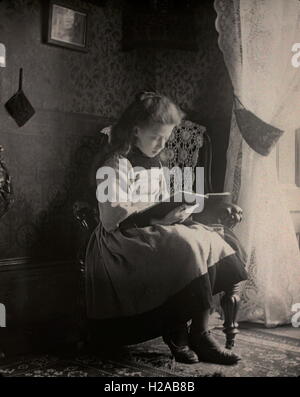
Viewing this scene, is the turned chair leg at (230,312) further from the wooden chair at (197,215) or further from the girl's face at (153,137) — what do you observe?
Result: the girl's face at (153,137)

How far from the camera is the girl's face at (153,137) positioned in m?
2.38

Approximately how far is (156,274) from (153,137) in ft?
2.03

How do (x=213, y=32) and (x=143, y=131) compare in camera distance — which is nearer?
(x=143, y=131)

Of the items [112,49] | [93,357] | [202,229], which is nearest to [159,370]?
[93,357]

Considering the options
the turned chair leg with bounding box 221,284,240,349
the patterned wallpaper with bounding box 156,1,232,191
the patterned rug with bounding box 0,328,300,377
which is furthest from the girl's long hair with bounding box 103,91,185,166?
the patterned rug with bounding box 0,328,300,377

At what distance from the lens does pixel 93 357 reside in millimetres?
2461

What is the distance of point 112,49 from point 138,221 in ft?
3.12

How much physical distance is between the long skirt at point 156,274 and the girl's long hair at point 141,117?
0.40 meters

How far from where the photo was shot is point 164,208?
232 cm

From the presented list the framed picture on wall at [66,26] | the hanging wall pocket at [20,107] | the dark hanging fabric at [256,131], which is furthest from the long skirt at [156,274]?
the framed picture on wall at [66,26]

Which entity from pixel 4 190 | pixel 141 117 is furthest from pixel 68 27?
pixel 4 190

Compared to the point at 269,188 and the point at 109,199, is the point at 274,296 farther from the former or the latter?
the point at 109,199

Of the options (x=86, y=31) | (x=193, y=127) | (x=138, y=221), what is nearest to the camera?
(x=138, y=221)

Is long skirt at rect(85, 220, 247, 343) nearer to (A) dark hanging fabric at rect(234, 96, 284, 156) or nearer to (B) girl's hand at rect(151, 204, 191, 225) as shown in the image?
(B) girl's hand at rect(151, 204, 191, 225)
